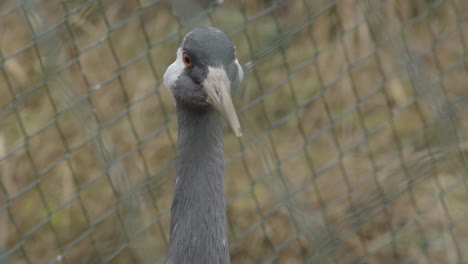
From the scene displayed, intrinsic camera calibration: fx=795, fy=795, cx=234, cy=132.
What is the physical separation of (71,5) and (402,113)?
133 centimetres

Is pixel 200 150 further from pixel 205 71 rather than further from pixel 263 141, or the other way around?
pixel 263 141

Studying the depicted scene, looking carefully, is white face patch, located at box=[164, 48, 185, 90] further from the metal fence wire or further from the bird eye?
the metal fence wire

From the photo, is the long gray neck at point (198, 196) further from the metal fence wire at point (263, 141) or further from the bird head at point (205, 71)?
the metal fence wire at point (263, 141)

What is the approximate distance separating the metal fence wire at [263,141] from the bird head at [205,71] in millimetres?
604

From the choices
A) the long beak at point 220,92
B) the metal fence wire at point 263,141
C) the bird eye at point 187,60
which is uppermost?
the bird eye at point 187,60

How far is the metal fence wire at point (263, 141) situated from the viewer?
2346 mm

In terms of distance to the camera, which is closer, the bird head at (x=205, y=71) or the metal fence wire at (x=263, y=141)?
the bird head at (x=205, y=71)

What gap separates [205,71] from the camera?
1533 mm

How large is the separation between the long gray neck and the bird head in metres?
0.05

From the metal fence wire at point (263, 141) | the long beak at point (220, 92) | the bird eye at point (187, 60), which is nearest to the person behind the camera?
the long beak at point (220, 92)

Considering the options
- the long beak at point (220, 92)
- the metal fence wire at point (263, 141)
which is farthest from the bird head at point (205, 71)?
the metal fence wire at point (263, 141)

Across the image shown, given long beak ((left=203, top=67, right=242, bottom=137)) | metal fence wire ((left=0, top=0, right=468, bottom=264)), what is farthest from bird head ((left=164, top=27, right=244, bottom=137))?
metal fence wire ((left=0, top=0, right=468, bottom=264))

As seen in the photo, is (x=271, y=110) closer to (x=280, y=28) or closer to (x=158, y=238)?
(x=280, y=28)

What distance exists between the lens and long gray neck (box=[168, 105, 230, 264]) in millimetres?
1577
